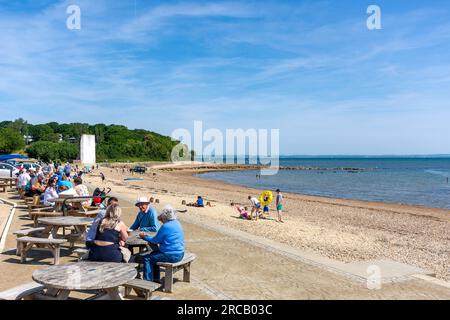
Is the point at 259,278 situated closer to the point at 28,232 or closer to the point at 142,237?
the point at 142,237

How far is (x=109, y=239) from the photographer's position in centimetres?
502

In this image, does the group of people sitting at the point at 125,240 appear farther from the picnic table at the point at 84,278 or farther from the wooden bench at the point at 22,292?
the wooden bench at the point at 22,292

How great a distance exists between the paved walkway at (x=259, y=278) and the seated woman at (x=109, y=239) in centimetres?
102

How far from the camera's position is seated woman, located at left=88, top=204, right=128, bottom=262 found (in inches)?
195

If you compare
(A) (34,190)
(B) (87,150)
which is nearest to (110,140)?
(B) (87,150)

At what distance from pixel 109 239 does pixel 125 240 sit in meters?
0.24

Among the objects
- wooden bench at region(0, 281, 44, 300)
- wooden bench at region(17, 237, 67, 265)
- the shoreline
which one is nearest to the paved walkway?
wooden bench at region(17, 237, 67, 265)

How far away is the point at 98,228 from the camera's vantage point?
16.6 ft

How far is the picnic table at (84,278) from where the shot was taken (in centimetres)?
392

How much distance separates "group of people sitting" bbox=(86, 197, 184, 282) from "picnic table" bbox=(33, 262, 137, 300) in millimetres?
282

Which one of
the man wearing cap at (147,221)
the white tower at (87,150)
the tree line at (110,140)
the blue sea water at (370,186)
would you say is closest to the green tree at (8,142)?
the white tower at (87,150)
